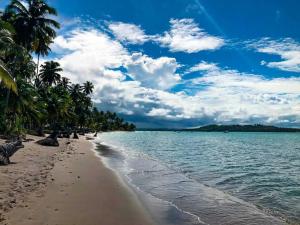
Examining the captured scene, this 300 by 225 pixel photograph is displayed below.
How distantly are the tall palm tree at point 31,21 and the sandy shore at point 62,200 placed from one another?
1082 inches

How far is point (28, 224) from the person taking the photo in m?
10.1

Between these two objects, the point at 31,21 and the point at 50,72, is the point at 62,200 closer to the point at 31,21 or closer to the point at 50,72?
the point at 31,21

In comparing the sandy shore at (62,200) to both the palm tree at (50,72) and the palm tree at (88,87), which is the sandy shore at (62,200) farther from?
the palm tree at (88,87)

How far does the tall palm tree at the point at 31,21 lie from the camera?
42.8m

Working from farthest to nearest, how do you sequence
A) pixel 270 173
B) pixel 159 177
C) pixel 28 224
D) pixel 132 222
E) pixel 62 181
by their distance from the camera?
pixel 270 173
pixel 159 177
pixel 62 181
pixel 132 222
pixel 28 224

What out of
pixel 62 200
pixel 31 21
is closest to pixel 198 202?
pixel 62 200

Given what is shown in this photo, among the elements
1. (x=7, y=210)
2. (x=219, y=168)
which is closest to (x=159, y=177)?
(x=219, y=168)

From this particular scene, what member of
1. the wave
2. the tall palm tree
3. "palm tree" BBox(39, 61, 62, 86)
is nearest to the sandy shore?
the wave

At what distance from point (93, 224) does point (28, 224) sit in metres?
1.97

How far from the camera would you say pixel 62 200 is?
13.6m

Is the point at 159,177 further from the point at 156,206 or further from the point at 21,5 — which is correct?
the point at 21,5

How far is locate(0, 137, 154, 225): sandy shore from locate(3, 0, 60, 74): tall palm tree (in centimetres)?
2749

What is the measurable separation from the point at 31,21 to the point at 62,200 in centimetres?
3508

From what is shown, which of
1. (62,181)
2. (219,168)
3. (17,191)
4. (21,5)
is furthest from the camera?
(21,5)
